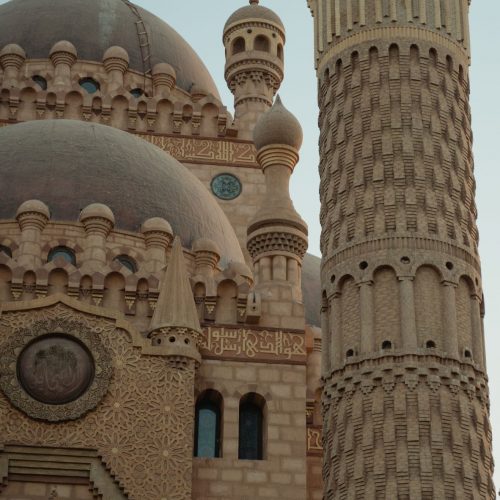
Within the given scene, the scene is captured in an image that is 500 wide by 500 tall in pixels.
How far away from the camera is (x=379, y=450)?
13.4m

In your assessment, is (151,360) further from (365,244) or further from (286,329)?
(365,244)

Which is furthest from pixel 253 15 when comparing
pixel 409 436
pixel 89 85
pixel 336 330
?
pixel 409 436

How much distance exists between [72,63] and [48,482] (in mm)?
10887

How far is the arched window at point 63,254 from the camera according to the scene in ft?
55.9

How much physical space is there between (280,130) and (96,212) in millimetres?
2494

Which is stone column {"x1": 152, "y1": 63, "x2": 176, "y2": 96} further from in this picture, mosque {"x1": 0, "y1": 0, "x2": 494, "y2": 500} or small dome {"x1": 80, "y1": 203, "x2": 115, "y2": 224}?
small dome {"x1": 80, "y1": 203, "x2": 115, "y2": 224}

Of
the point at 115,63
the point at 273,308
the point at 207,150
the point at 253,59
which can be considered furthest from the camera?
the point at 253,59

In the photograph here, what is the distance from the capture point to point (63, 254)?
56.3 feet

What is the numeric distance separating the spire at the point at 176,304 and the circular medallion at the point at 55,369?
916 mm

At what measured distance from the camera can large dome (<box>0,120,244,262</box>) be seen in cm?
1752

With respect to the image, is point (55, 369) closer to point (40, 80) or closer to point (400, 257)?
point (400, 257)

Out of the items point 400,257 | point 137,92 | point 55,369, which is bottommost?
point 55,369

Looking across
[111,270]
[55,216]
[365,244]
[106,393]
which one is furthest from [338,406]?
[55,216]

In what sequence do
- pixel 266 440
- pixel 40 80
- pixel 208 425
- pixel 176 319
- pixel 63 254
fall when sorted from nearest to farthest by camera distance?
pixel 176 319, pixel 266 440, pixel 208 425, pixel 63 254, pixel 40 80
